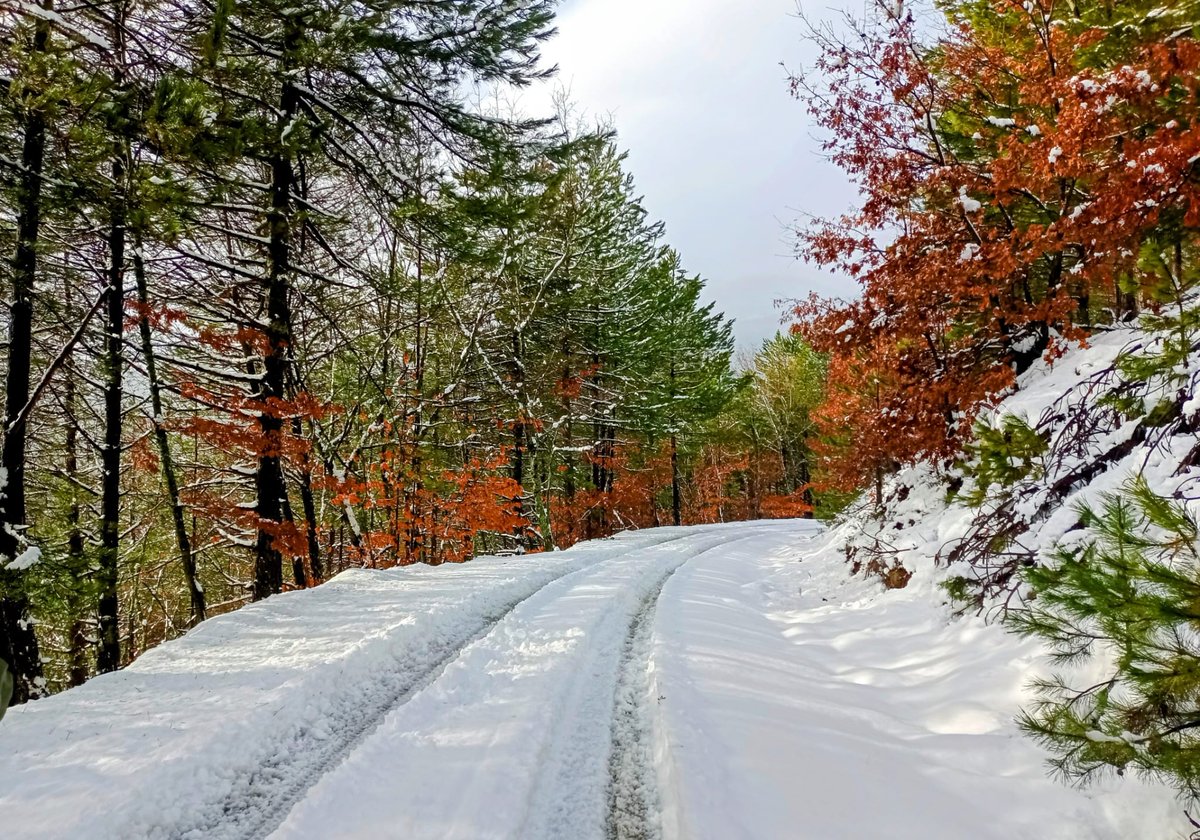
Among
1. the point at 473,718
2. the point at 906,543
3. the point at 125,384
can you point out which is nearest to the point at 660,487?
the point at 906,543

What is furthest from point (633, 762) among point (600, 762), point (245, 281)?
point (245, 281)

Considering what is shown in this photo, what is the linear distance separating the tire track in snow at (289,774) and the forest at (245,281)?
12.8 feet

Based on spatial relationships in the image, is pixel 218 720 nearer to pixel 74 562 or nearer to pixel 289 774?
pixel 289 774

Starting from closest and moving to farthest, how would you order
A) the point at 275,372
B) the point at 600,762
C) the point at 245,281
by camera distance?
the point at 600,762, the point at 275,372, the point at 245,281

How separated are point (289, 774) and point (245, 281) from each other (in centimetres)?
867

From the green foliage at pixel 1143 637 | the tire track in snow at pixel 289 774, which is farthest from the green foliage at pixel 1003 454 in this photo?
the tire track in snow at pixel 289 774

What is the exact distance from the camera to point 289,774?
3.46 metres

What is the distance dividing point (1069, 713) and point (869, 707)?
2.40m

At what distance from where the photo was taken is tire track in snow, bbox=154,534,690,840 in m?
2.94

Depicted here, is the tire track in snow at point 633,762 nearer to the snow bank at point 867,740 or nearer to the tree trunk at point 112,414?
the snow bank at point 867,740

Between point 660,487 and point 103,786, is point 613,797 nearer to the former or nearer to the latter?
point 103,786

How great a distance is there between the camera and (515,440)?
19.5 meters

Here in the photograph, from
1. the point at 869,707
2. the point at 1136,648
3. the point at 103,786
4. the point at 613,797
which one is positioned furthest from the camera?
the point at 869,707

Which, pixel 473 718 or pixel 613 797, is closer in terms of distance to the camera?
pixel 613 797
